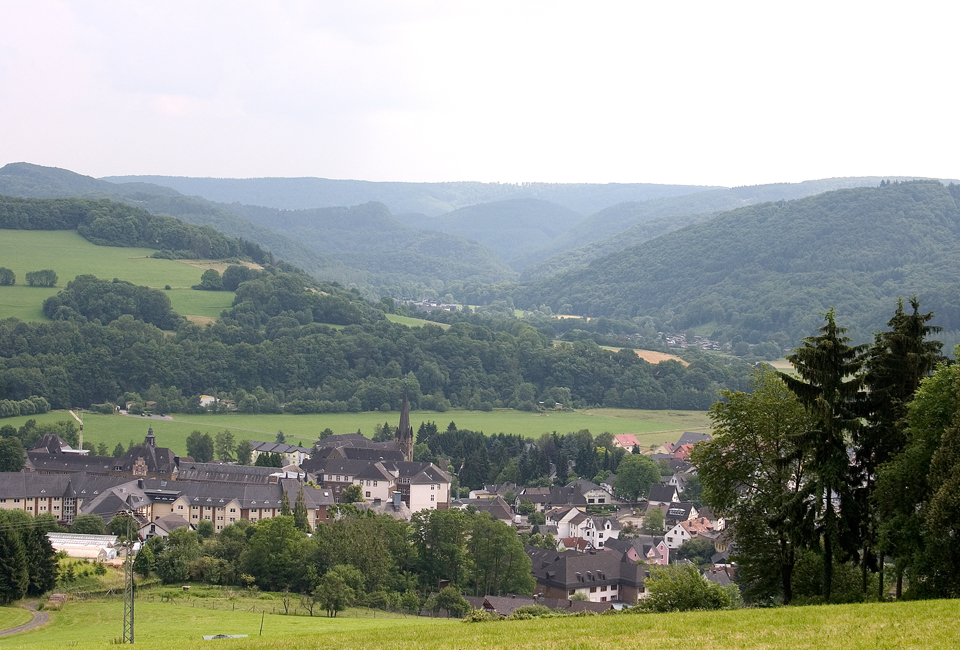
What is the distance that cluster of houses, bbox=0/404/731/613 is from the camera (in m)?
64.4

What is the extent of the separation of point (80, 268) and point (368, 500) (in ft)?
319

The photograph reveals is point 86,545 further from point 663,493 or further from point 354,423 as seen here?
point 354,423

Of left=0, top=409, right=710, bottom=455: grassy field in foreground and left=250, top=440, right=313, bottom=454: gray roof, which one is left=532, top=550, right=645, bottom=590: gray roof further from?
left=0, top=409, right=710, bottom=455: grassy field in foreground

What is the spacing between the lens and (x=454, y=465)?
105m

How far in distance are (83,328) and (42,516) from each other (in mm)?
74059

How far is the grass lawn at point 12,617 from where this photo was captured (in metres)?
44.2

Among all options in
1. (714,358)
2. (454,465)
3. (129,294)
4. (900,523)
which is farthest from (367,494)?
(714,358)

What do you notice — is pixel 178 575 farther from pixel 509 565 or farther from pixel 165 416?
pixel 165 416

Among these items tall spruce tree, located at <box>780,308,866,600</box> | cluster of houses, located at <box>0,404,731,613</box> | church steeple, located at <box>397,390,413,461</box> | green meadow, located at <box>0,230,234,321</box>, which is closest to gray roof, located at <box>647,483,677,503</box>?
cluster of houses, located at <box>0,404,731,613</box>

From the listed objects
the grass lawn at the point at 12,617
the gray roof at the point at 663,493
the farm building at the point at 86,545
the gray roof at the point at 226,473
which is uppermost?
the grass lawn at the point at 12,617

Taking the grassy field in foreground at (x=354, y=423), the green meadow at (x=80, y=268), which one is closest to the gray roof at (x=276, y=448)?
the grassy field in foreground at (x=354, y=423)

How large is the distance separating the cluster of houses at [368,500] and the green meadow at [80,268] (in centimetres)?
5912

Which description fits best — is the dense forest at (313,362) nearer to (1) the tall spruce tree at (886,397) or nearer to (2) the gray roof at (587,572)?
(2) the gray roof at (587,572)

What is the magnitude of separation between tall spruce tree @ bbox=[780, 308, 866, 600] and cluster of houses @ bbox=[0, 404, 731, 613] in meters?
30.1
